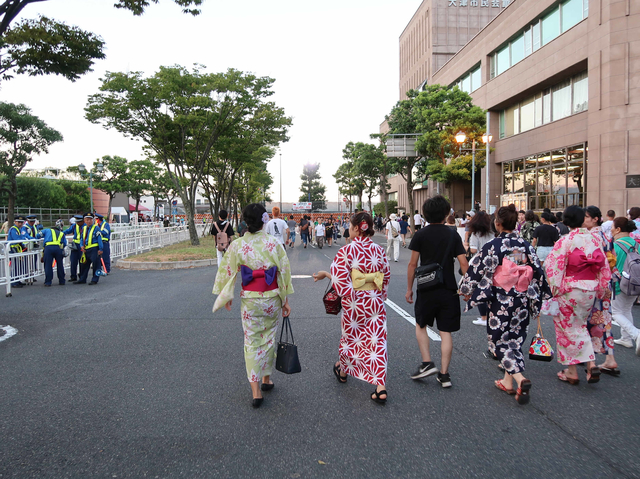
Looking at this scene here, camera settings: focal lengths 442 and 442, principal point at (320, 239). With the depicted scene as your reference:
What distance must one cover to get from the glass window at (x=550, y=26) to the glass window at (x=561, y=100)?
2.82 m

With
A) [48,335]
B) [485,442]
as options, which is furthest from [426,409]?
[48,335]

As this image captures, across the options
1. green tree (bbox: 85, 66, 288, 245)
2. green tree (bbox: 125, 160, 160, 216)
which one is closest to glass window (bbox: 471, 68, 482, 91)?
green tree (bbox: 85, 66, 288, 245)

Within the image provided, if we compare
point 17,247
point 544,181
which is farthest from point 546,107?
point 17,247

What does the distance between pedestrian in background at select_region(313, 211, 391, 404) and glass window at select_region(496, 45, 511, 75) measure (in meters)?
32.0

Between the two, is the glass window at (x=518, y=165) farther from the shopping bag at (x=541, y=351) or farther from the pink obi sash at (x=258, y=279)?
the pink obi sash at (x=258, y=279)

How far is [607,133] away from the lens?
20734mm

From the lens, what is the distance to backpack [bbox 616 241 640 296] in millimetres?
5023

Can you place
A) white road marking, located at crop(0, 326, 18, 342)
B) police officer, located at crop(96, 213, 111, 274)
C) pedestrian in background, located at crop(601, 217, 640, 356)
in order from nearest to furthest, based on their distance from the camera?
pedestrian in background, located at crop(601, 217, 640, 356) < white road marking, located at crop(0, 326, 18, 342) < police officer, located at crop(96, 213, 111, 274)

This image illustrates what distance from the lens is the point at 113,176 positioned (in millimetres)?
60469

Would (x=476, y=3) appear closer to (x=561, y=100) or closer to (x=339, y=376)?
(x=561, y=100)

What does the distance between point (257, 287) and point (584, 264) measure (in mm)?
3022

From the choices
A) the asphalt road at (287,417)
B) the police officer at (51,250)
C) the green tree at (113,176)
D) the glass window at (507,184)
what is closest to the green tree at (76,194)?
the green tree at (113,176)

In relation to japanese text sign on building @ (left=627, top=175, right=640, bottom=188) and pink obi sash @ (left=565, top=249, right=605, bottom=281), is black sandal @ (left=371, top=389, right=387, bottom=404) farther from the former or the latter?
japanese text sign on building @ (left=627, top=175, right=640, bottom=188)

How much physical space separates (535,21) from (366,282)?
98.7 feet
